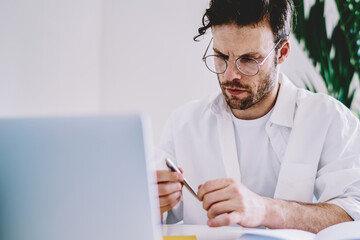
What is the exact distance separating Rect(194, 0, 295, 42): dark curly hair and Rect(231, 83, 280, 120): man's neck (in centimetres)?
21

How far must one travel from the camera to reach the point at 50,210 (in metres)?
0.49

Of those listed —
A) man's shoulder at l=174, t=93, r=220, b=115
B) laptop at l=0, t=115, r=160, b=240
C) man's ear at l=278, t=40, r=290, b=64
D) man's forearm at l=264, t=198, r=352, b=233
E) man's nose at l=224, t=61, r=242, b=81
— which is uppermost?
man's ear at l=278, t=40, r=290, b=64

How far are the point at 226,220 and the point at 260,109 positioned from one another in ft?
2.18

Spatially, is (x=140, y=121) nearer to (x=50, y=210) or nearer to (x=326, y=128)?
(x=50, y=210)

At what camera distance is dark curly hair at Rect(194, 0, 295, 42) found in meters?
1.22

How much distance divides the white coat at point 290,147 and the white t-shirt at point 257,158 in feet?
0.12

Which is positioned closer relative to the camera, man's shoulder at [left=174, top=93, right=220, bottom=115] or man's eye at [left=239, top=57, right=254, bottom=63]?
man's eye at [left=239, top=57, right=254, bottom=63]

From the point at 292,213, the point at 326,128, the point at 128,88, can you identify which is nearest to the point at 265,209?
the point at 292,213

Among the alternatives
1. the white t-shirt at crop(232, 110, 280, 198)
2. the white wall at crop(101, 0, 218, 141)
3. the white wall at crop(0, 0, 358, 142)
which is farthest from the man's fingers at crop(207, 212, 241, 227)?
the white wall at crop(101, 0, 218, 141)

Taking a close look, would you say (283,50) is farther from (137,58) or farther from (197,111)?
(137,58)

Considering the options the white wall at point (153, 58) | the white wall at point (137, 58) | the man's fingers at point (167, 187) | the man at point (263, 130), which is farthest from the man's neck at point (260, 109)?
the white wall at point (153, 58)

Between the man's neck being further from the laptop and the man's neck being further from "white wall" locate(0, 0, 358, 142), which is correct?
the laptop

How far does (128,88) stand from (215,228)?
1.70m

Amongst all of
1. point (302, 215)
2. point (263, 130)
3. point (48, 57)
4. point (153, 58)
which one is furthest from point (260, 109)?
point (153, 58)
